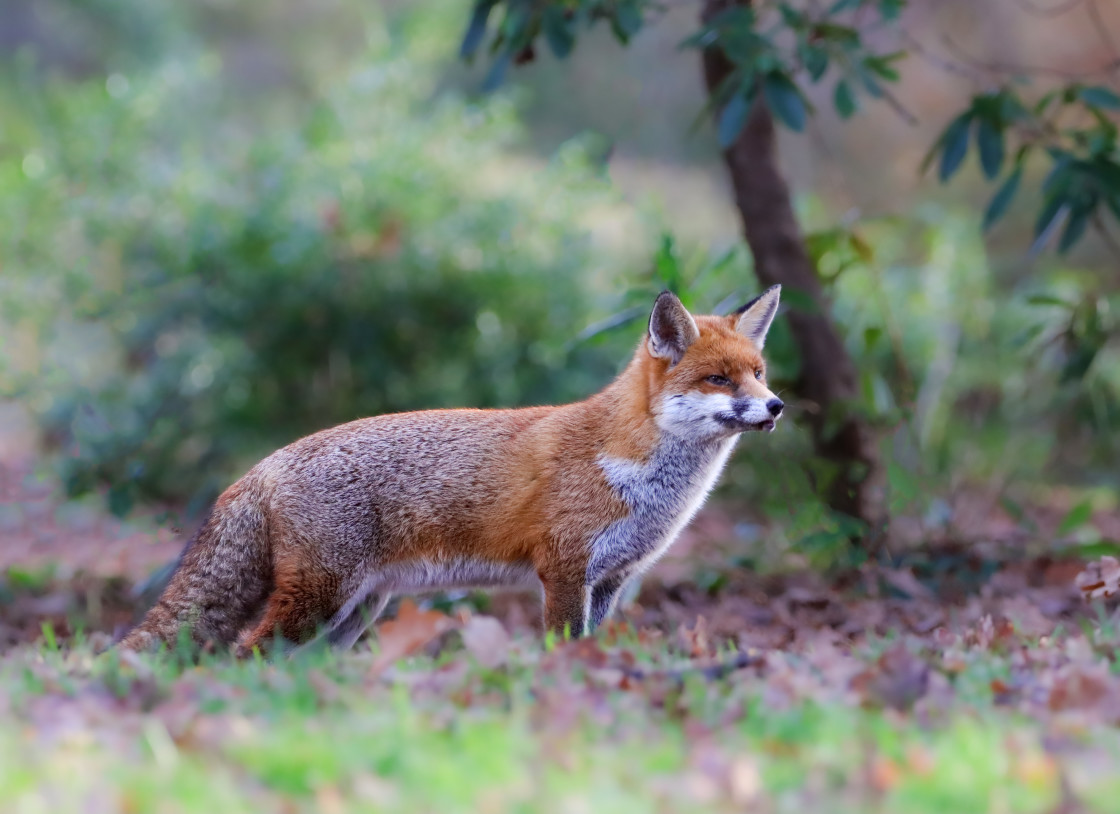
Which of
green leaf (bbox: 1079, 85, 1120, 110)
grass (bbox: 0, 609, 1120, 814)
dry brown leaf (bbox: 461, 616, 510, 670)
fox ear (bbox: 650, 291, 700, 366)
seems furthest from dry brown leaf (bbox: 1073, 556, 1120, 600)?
dry brown leaf (bbox: 461, 616, 510, 670)

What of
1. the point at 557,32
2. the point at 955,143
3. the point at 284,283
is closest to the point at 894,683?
the point at 955,143

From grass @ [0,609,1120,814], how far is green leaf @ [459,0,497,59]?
309 centimetres

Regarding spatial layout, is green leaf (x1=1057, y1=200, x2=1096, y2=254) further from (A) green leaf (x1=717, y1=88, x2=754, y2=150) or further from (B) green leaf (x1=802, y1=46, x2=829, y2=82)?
(A) green leaf (x1=717, y1=88, x2=754, y2=150)

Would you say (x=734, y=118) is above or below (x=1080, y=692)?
above

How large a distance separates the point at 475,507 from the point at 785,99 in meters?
2.22

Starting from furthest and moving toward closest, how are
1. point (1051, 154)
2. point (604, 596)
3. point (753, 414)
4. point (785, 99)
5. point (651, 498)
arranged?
point (1051, 154) < point (785, 99) < point (604, 596) < point (651, 498) < point (753, 414)

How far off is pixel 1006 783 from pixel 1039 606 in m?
3.37

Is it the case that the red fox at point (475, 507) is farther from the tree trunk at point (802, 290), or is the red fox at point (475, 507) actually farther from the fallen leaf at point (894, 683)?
the tree trunk at point (802, 290)

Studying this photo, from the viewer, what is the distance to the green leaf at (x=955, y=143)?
512cm

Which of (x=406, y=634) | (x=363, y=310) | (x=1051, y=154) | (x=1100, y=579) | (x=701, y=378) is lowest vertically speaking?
(x=1100, y=579)

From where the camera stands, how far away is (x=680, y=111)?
1531 cm

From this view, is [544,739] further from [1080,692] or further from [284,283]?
[284,283]

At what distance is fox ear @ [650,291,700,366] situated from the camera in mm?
4355

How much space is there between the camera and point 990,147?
5.18m
